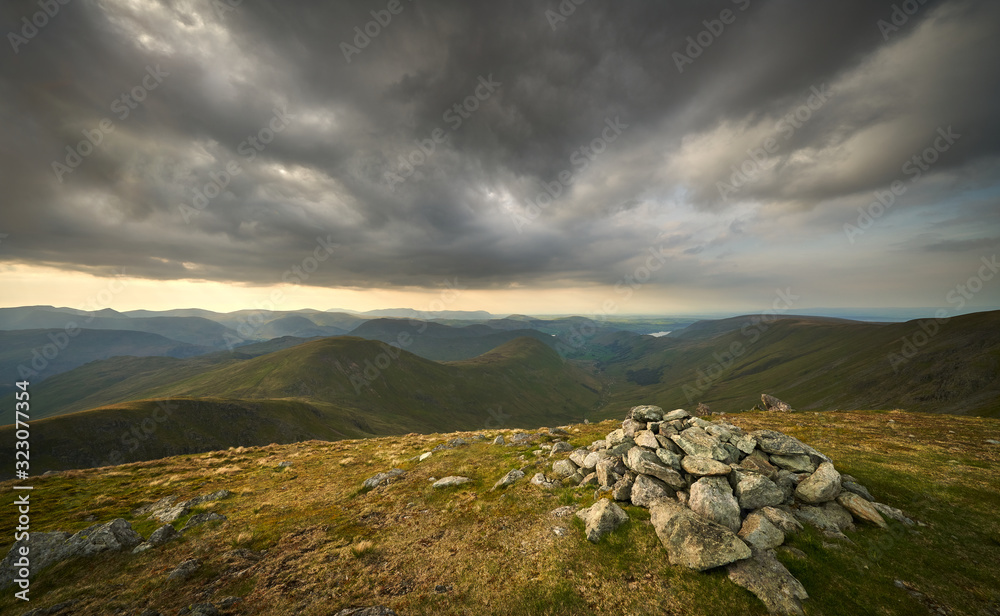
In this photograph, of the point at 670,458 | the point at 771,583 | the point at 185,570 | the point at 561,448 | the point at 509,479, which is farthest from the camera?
the point at 561,448

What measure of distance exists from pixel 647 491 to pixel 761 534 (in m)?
4.97

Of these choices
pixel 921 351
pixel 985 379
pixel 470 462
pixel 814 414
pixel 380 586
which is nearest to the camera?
pixel 380 586

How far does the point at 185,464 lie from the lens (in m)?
39.5

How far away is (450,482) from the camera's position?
24844 mm

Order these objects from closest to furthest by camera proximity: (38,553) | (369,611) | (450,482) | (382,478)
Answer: (369,611) < (38,553) < (450,482) < (382,478)

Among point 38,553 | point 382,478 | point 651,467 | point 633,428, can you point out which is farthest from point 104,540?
point 633,428

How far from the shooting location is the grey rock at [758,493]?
1655 cm

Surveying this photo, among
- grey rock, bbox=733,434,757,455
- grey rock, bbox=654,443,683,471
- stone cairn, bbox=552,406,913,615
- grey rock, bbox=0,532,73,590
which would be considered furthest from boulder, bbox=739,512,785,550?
grey rock, bbox=0,532,73,590

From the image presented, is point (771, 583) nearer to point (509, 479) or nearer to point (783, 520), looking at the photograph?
point (783, 520)

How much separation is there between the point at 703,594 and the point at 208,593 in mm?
21297

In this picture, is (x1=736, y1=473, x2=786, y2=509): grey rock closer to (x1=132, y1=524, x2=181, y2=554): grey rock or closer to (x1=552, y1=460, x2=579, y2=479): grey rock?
(x1=552, y1=460, x2=579, y2=479): grey rock

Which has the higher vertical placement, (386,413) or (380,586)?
(380,586)

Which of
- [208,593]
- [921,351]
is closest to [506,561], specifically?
[208,593]

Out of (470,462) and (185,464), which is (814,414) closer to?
(470,462)
